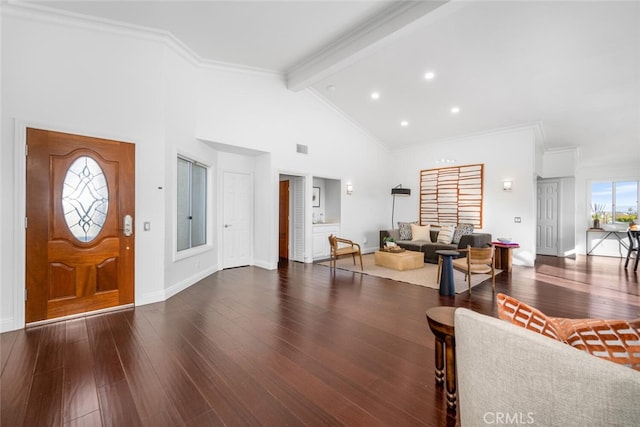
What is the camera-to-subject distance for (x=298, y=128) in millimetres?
6336

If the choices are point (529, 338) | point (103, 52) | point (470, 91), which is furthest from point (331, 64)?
point (529, 338)

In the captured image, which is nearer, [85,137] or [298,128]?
[85,137]

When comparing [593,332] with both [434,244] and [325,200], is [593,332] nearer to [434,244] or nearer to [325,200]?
[434,244]

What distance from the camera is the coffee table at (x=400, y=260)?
5.78 meters

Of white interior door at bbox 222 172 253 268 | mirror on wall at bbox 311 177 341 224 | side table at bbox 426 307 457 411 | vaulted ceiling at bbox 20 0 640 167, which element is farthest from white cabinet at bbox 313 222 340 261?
side table at bbox 426 307 457 411

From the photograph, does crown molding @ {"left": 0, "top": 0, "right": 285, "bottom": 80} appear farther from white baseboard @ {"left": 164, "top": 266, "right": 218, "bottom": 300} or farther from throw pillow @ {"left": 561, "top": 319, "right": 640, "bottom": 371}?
throw pillow @ {"left": 561, "top": 319, "right": 640, "bottom": 371}

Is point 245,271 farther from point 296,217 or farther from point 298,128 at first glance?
point 298,128

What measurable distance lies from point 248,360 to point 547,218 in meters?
9.63

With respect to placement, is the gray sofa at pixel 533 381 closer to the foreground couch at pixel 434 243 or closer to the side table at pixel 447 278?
the side table at pixel 447 278

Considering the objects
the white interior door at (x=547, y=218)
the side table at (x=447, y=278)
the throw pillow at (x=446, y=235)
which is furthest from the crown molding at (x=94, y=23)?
the white interior door at (x=547, y=218)

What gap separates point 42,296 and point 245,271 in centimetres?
301

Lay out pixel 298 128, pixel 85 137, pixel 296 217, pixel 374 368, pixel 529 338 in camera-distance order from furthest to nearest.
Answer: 1. pixel 296 217
2. pixel 298 128
3. pixel 85 137
4. pixel 374 368
5. pixel 529 338

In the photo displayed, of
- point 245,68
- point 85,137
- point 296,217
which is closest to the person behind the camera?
point 85,137

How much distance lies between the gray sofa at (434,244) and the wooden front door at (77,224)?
582 cm
